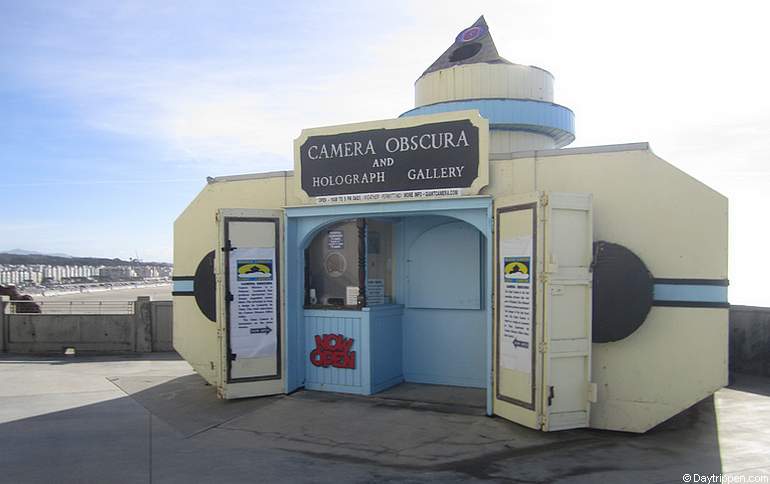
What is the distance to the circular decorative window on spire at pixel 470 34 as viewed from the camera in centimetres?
1307

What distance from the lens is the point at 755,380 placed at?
34.5ft

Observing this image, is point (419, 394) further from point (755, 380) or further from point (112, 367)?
point (112, 367)

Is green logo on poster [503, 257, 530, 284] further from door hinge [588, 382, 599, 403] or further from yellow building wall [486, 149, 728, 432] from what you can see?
door hinge [588, 382, 599, 403]

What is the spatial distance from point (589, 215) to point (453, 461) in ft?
11.0

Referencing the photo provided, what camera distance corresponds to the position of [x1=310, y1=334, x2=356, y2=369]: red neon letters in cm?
920

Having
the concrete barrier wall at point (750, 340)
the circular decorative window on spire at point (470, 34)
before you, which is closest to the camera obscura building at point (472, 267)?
the circular decorative window on spire at point (470, 34)

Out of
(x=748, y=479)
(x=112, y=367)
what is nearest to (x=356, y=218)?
(x=748, y=479)

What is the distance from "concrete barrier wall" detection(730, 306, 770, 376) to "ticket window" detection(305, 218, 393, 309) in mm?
6995

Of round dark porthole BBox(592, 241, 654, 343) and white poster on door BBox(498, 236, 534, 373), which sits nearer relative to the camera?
white poster on door BBox(498, 236, 534, 373)

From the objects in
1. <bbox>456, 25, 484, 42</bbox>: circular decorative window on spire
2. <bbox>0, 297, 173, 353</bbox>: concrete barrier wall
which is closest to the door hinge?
<bbox>456, 25, 484, 42</bbox>: circular decorative window on spire

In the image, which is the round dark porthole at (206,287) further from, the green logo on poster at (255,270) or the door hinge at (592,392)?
the door hinge at (592,392)

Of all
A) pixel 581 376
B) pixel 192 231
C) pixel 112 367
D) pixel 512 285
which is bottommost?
pixel 112 367

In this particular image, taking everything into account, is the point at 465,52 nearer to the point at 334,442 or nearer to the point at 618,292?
the point at 618,292

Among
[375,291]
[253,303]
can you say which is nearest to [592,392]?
[375,291]
